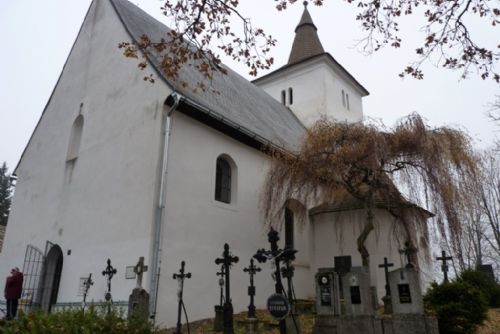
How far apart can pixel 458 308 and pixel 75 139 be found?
42.9 feet

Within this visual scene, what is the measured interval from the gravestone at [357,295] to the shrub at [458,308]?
1.92 m

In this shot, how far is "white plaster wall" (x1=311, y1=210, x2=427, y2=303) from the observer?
1431cm

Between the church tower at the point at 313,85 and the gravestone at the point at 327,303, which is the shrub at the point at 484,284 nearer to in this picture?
the gravestone at the point at 327,303

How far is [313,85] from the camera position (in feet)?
82.4

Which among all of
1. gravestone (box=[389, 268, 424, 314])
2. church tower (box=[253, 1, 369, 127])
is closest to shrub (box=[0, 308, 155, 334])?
gravestone (box=[389, 268, 424, 314])

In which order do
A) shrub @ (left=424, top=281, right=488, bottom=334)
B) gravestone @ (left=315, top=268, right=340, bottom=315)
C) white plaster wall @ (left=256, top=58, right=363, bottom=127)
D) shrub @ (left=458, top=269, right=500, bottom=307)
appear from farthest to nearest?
white plaster wall @ (left=256, top=58, right=363, bottom=127) < shrub @ (left=458, top=269, right=500, bottom=307) < shrub @ (left=424, top=281, right=488, bottom=334) < gravestone @ (left=315, top=268, right=340, bottom=315)

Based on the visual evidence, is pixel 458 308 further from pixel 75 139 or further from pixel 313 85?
pixel 313 85

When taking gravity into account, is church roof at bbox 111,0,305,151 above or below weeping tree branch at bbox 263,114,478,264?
above

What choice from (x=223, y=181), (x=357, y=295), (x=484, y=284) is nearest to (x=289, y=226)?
(x=223, y=181)

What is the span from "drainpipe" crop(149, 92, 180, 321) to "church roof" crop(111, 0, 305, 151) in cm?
51

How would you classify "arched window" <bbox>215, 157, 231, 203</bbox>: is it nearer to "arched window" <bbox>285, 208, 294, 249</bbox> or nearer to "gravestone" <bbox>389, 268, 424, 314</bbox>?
"arched window" <bbox>285, 208, 294, 249</bbox>

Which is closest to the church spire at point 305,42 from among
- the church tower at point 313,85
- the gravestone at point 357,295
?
the church tower at point 313,85

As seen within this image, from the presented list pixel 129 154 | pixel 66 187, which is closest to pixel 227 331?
pixel 129 154

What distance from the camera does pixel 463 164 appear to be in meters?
9.74
